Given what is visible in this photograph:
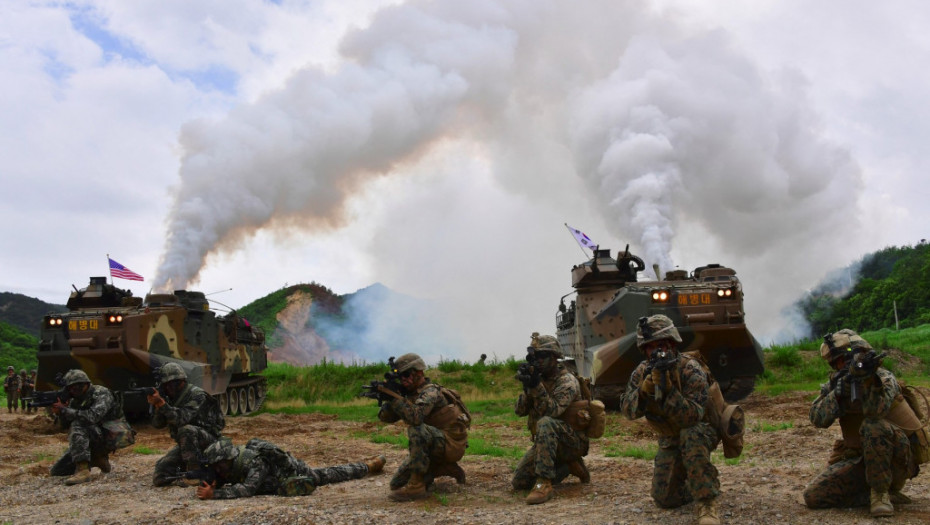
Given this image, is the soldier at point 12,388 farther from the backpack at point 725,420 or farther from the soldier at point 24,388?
the backpack at point 725,420

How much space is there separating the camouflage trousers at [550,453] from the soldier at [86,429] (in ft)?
16.3

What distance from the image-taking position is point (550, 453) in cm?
700

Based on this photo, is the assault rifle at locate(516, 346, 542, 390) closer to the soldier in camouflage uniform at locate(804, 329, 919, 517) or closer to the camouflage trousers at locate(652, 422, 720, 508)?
the camouflage trousers at locate(652, 422, 720, 508)

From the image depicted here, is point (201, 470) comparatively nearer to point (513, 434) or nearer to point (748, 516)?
point (748, 516)

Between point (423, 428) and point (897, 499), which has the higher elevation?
point (423, 428)

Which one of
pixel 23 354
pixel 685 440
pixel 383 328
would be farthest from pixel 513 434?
pixel 383 328

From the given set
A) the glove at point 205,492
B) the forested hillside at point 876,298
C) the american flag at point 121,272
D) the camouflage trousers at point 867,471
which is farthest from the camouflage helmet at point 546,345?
the forested hillside at point 876,298

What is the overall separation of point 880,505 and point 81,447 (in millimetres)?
7980

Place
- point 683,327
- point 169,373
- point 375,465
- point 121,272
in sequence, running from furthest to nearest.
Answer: point 121,272
point 683,327
point 375,465
point 169,373

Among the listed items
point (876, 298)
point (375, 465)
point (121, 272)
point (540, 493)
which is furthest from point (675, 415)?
point (876, 298)

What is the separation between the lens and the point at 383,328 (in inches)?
1826

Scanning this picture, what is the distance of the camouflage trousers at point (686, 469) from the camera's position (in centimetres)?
585

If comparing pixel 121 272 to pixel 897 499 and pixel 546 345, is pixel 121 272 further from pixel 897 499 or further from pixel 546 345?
pixel 897 499

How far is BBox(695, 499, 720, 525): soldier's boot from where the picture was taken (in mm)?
5637
